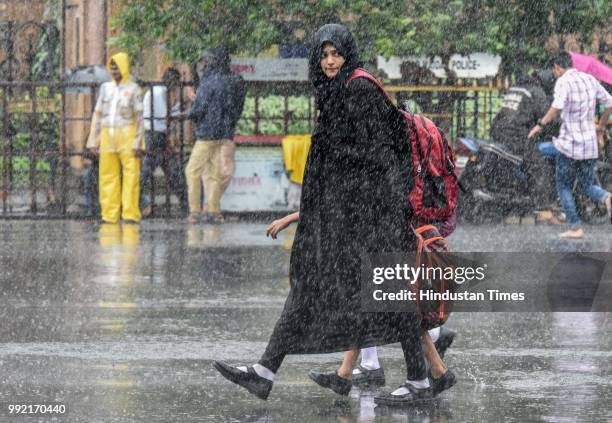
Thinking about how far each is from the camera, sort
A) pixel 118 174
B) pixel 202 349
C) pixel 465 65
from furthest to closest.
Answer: pixel 465 65 < pixel 118 174 < pixel 202 349

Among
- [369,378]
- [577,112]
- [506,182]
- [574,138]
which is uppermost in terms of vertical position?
[577,112]

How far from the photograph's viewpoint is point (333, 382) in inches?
298

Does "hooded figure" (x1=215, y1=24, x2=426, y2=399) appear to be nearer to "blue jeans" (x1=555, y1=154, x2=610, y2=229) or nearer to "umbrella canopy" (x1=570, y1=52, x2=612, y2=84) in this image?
"blue jeans" (x1=555, y1=154, x2=610, y2=229)

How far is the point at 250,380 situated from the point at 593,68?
1104cm

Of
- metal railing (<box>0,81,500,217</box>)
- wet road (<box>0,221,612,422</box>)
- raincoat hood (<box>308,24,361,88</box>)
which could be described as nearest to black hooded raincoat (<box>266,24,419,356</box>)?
raincoat hood (<box>308,24,361,88</box>)

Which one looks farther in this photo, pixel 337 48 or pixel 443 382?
pixel 443 382

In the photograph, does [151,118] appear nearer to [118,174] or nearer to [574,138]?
[118,174]

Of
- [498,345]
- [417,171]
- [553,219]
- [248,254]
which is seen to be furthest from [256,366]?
[553,219]

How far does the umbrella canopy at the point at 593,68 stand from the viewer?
687 inches

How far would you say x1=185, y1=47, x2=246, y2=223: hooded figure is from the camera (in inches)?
727

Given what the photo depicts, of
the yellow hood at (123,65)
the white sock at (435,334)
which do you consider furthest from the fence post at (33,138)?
the white sock at (435,334)

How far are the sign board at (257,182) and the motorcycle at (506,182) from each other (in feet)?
7.19

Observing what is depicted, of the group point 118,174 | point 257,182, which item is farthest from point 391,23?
point 118,174

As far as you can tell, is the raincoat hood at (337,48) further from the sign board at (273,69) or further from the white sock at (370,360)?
the sign board at (273,69)
